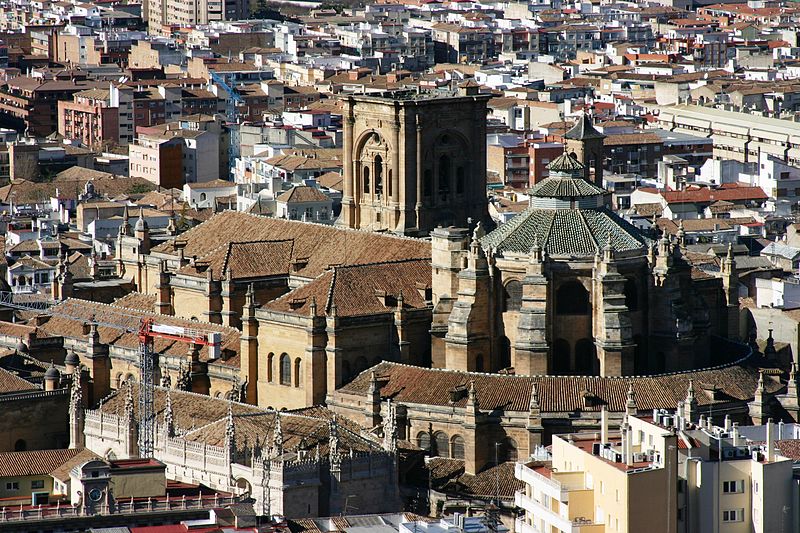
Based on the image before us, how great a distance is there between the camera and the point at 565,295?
116625 mm

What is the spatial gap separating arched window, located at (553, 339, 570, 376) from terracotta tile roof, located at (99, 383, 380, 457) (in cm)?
916

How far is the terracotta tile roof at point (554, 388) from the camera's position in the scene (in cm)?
11262

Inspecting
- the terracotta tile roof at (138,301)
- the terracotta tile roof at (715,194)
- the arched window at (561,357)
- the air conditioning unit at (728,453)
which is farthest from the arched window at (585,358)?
the terracotta tile roof at (715,194)

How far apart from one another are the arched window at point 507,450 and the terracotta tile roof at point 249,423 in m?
5.78

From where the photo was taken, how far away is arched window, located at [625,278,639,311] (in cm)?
11744

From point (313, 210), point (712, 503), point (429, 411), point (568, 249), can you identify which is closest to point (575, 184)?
point (568, 249)

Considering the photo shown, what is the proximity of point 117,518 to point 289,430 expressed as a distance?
17672 millimetres

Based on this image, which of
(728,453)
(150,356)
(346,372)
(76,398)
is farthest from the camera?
(346,372)

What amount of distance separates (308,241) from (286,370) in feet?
37.3

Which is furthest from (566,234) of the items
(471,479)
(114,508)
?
(114,508)

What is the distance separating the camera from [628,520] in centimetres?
8775

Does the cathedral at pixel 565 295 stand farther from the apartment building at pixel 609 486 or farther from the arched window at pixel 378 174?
the apartment building at pixel 609 486

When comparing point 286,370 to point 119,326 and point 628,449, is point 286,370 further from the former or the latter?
point 628,449

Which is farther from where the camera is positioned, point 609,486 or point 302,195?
point 302,195
